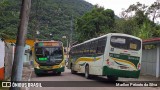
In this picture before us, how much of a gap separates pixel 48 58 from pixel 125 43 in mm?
9218

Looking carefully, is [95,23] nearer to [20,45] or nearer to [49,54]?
[49,54]

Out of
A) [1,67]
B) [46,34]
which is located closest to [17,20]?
[1,67]

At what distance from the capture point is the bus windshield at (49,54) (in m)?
26.6

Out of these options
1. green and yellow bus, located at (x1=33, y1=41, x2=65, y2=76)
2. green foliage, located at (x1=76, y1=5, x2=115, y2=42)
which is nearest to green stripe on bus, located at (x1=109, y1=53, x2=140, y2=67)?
green and yellow bus, located at (x1=33, y1=41, x2=65, y2=76)

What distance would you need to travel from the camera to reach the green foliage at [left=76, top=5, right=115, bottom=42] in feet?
161

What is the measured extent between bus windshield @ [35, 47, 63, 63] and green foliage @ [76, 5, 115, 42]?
859 inches

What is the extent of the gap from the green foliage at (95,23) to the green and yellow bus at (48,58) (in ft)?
71.6

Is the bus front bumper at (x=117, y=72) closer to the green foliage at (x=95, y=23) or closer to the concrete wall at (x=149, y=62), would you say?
the concrete wall at (x=149, y=62)

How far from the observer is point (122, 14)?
52188mm

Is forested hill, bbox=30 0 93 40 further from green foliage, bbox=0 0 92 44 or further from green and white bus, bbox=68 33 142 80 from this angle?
green and white bus, bbox=68 33 142 80

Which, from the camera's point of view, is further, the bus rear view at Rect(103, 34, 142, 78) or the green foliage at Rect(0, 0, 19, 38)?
the bus rear view at Rect(103, 34, 142, 78)

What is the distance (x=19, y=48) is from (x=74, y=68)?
1835 cm

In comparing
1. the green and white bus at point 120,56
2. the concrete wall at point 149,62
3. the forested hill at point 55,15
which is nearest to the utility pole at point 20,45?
the green and white bus at point 120,56

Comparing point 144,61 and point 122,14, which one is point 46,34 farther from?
point 144,61
